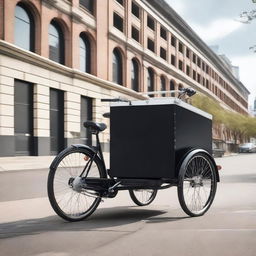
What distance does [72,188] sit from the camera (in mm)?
5352

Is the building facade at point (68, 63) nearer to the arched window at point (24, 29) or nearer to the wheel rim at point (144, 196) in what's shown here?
the arched window at point (24, 29)

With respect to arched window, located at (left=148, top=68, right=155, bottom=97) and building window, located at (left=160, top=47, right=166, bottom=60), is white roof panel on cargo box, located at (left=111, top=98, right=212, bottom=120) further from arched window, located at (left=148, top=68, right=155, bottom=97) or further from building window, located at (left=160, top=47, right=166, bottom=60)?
building window, located at (left=160, top=47, right=166, bottom=60)

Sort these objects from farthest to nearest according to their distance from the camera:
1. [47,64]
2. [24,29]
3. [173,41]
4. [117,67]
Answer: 1. [173,41]
2. [117,67]
3. [47,64]
4. [24,29]

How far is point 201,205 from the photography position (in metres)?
6.10

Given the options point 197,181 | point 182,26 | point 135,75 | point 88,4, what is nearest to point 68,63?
point 88,4

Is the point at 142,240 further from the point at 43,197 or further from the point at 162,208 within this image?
the point at 43,197

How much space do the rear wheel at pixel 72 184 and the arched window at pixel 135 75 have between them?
109 ft

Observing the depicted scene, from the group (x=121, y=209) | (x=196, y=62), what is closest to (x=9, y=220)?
(x=121, y=209)

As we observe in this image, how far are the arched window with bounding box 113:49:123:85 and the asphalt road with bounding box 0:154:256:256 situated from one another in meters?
28.5

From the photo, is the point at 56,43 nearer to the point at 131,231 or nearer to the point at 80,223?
the point at 80,223

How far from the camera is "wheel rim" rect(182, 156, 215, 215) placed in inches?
231

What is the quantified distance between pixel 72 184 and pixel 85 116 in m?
25.0

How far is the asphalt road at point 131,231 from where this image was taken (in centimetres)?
399

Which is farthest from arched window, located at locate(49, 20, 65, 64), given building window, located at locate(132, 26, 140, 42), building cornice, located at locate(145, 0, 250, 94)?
building cornice, located at locate(145, 0, 250, 94)
